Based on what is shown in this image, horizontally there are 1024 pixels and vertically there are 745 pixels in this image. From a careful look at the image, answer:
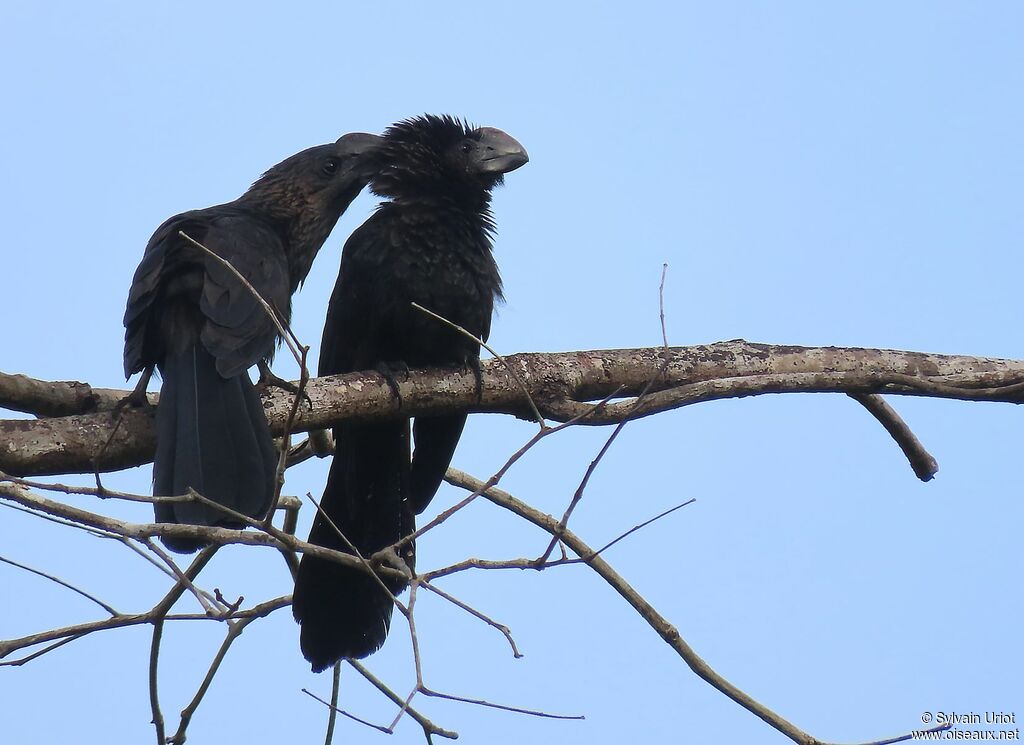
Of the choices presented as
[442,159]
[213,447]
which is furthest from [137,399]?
[442,159]

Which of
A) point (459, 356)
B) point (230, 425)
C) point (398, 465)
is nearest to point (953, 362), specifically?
point (459, 356)

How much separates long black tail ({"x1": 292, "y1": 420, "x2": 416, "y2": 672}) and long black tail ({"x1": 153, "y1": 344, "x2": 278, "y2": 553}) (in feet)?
2.45

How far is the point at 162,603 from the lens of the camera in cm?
307

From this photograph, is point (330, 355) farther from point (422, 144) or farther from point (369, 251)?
point (422, 144)

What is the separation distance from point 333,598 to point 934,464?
2.22m

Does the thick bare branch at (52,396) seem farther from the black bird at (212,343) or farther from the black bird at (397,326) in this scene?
the black bird at (397,326)

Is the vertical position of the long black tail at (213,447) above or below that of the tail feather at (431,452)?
below

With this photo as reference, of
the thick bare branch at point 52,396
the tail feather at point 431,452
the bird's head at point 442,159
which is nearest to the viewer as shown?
the thick bare branch at point 52,396

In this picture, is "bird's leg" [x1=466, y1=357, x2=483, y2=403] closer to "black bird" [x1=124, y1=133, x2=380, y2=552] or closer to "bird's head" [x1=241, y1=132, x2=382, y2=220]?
"black bird" [x1=124, y1=133, x2=380, y2=552]

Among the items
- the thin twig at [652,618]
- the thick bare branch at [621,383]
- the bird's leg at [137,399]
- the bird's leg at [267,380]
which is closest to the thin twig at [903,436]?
the thick bare branch at [621,383]

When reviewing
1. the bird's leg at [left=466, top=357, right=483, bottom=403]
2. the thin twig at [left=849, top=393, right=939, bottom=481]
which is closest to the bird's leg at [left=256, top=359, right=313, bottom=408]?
the bird's leg at [left=466, top=357, right=483, bottom=403]

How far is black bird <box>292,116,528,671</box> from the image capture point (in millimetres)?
3875

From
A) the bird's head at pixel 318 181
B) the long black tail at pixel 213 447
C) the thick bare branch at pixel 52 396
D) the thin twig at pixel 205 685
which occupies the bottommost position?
the thin twig at pixel 205 685

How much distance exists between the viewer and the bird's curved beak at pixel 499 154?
14.8 ft
